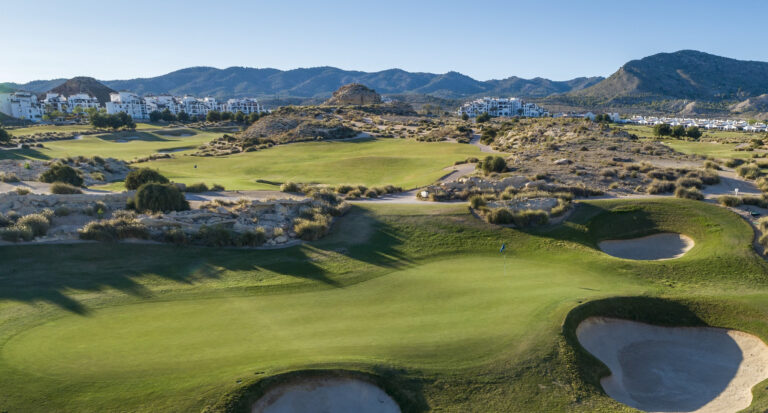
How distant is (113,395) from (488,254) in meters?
16.6

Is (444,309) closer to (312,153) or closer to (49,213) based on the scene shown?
(49,213)

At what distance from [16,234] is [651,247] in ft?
102

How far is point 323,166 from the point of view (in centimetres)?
5003

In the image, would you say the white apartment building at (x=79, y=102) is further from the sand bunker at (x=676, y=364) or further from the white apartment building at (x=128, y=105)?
the sand bunker at (x=676, y=364)

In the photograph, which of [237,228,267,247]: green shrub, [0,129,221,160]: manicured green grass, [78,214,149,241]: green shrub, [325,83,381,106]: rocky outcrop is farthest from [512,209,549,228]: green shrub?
[325,83,381,106]: rocky outcrop

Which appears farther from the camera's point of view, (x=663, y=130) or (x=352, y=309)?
(x=663, y=130)

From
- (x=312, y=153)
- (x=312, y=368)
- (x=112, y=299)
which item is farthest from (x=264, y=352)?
(x=312, y=153)

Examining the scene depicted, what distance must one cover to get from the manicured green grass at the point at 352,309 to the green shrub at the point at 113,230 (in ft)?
2.78

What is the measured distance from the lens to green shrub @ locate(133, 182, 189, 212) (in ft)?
81.6

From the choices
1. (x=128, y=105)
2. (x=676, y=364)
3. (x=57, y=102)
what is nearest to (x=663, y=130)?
(x=676, y=364)

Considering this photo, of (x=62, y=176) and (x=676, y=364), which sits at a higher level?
(x=62, y=176)

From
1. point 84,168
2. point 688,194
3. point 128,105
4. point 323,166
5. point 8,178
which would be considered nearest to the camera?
point 688,194

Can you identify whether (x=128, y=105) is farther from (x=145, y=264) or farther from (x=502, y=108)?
(x=145, y=264)

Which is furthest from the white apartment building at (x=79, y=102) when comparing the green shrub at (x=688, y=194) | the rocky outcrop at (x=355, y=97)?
the green shrub at (x=688, y=194)
